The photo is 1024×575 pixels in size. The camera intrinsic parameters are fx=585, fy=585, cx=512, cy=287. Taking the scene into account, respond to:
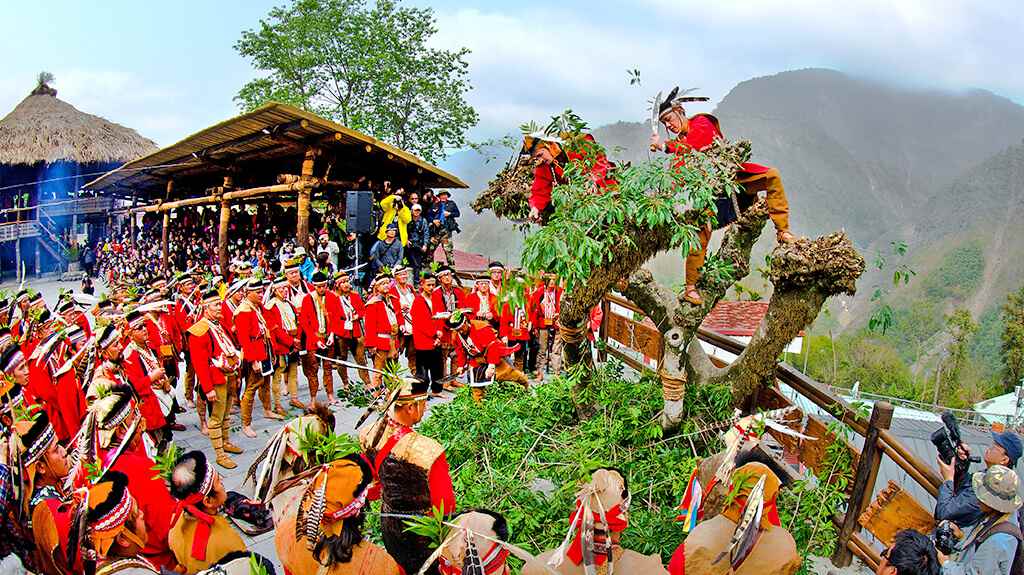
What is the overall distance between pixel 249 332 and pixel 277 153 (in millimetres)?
9091

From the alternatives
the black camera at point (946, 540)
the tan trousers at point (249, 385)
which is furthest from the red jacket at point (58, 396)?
the black camera at point (946, 540)

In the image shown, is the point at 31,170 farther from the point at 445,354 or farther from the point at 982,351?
the point at 982,351

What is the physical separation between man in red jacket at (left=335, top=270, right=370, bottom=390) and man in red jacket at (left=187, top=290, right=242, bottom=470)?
83.8 inches

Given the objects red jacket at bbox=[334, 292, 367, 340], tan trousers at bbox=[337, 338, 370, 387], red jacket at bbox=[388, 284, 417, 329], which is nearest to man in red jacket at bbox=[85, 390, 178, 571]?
red jacket at bbox=[334, 292, 367, 340]

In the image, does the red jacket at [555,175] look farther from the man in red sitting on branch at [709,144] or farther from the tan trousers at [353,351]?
the tan trousers at [353,351]

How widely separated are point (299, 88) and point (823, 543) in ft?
81.1

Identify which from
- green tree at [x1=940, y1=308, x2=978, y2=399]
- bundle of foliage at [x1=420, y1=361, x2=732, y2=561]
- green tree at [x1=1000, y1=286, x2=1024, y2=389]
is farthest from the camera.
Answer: green tree at [x1=940, y1=308, x2=978, y2=399]

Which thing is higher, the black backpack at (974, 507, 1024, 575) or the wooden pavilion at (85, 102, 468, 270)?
the wooden pavilion at (85, 102, 468, 270)

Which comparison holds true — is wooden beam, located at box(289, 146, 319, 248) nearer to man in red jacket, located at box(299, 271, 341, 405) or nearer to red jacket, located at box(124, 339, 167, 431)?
man in red jacket, located at box(299, 271, 341, 405)

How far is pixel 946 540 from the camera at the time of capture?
10.9 feet

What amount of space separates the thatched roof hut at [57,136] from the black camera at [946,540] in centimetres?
3041

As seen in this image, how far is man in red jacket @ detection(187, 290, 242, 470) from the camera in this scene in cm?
631

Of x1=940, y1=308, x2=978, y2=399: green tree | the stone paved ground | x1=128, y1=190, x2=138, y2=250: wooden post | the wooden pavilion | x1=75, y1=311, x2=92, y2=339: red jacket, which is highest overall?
the wooden pavilion

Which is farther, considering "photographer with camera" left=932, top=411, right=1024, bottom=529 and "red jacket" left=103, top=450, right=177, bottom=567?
"photographer with camera" left=932, top=411, right=1024, bottom=529
